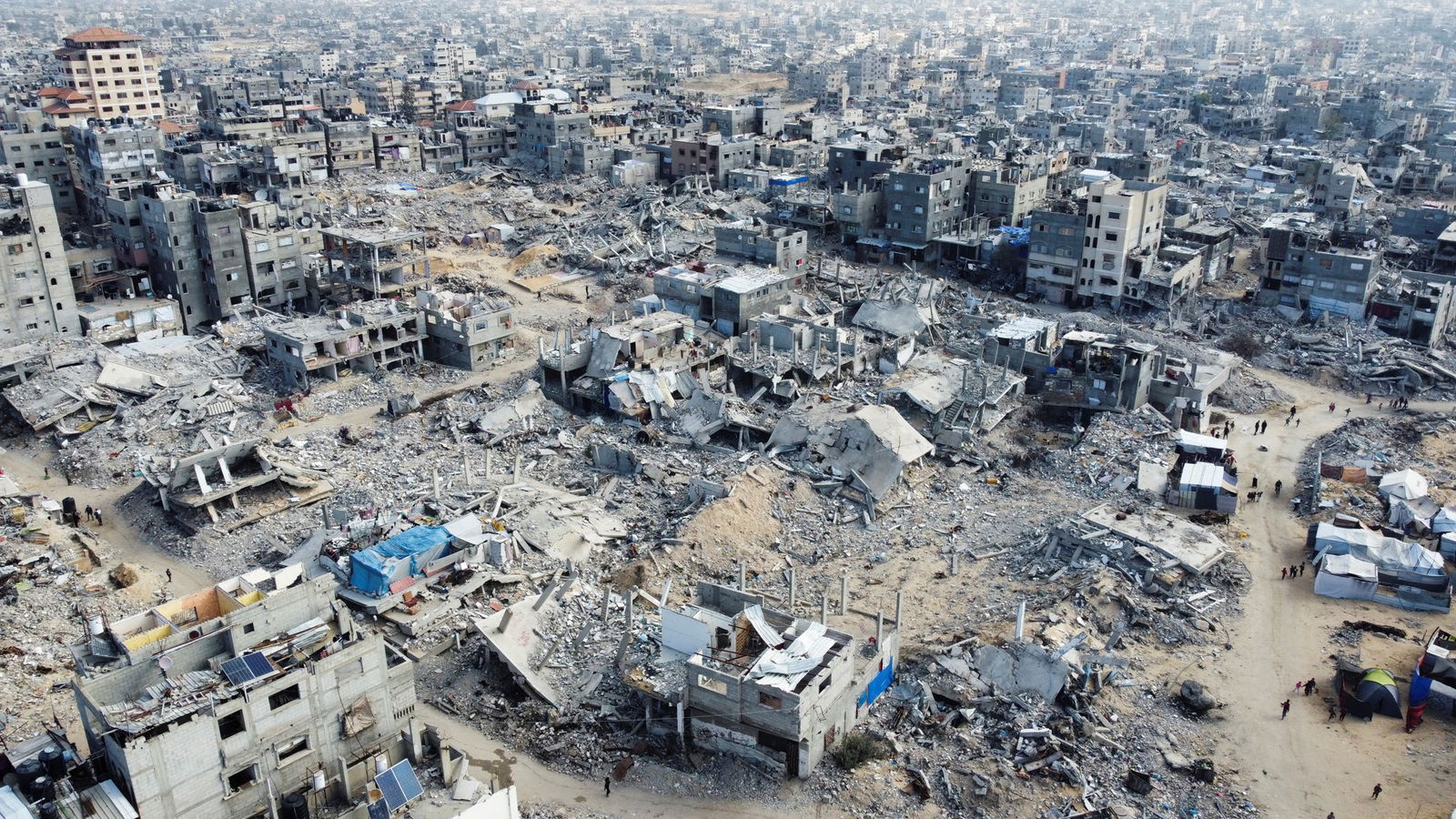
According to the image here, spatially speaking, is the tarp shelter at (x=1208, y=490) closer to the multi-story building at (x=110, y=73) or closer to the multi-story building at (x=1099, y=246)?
the multi-story building at (x=1099, y=246)

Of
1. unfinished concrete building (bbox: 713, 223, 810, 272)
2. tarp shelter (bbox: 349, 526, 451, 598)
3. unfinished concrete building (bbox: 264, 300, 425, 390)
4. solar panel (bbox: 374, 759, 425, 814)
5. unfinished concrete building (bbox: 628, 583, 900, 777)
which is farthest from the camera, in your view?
unfinished concrete building (bbox: 713, 223, 810, 272)

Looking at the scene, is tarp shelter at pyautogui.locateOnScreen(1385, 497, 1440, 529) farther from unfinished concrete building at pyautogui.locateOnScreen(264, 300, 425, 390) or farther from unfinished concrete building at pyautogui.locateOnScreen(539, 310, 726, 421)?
unfinished concrete building at pyautogui.locateOnScreen(264, 300, 425, 390)

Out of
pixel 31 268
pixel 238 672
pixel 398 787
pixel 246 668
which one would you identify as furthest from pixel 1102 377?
pixel 31 268

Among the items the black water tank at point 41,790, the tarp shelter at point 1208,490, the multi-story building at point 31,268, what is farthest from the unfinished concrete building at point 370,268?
the tarp shelter at point 1208,490

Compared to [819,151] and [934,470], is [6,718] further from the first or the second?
[819,151]

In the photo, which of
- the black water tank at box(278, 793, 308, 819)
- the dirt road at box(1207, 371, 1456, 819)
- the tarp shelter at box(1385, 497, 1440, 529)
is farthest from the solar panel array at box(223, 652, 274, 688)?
the tarp shelter at box(1385, 497, 1440, 529)

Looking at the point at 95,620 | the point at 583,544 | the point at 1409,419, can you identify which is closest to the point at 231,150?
the point at 583,544
